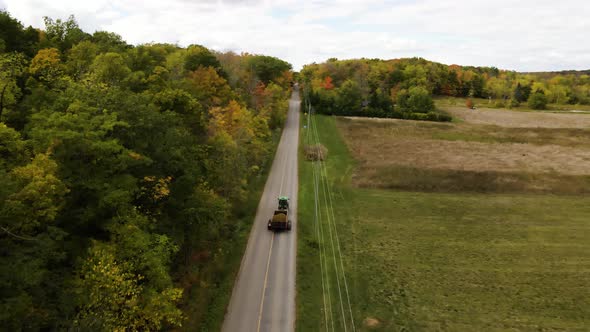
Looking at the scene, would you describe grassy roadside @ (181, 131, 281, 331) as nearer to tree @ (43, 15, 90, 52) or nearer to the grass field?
tree @ (43, 15, 90, 52)

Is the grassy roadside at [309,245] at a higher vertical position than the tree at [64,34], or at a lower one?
lower

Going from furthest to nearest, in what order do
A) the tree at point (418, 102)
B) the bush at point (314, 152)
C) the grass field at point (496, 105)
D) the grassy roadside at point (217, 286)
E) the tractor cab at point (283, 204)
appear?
the grass field at point (496, 105), the tree at point (418, 102), the bush at point (314, 152), the tractor cab at point (283, 204), the grassy roadside at point (217, 286)

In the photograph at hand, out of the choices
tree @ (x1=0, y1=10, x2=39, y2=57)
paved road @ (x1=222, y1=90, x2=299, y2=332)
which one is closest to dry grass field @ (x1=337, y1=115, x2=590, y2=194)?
paved road @ (x1=222, y1=90, x2=299, y2=332)

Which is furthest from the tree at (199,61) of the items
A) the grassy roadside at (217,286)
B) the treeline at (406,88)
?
the treeline at (406,88)

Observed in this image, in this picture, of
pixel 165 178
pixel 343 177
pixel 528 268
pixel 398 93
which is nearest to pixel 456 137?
pixel 398 93

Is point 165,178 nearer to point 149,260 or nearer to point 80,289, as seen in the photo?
point 149,260

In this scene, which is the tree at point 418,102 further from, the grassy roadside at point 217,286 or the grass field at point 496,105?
the grassy roadside at point 217,286

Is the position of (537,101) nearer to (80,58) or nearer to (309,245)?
(309,245)

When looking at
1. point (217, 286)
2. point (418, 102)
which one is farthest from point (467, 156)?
point (217, 286)
